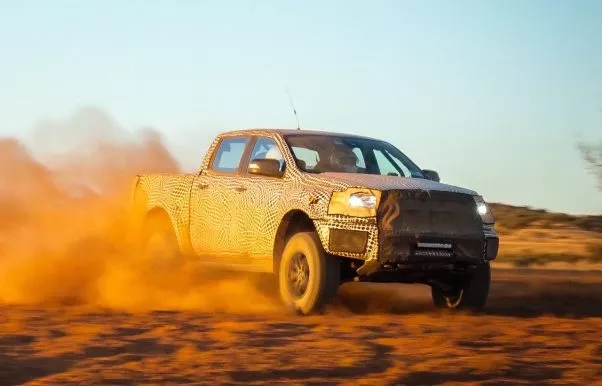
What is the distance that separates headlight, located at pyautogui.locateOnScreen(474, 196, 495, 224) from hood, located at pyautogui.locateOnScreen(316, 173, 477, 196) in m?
0.08

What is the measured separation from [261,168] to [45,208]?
4600 millimetres

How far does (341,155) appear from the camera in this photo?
1134 cm

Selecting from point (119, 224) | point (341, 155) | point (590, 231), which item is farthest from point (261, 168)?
point (590, 231)

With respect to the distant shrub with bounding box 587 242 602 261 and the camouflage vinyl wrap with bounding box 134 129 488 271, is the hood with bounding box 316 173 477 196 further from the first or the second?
the distant shrub with bounding box 587 242 602 261

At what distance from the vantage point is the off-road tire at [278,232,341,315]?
10.0m

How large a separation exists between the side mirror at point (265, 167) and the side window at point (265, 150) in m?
0.45

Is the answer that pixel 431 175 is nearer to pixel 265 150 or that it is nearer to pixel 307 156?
pixel 307 156

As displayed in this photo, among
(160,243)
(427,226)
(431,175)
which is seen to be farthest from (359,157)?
(160,243)

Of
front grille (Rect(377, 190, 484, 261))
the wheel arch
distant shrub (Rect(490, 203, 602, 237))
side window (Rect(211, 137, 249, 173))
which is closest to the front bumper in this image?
front grille (Rect(377, 190, 484, 261))

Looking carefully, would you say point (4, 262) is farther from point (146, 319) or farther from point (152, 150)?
point (146, 319)

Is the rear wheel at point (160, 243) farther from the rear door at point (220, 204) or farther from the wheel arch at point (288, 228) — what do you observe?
the wheel arch at point (288, 228)

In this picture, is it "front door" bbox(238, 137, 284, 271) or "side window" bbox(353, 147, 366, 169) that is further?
"side window" bbox(353, 147, 366, 169)

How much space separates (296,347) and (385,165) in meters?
4.06

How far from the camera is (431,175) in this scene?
38.5ft
